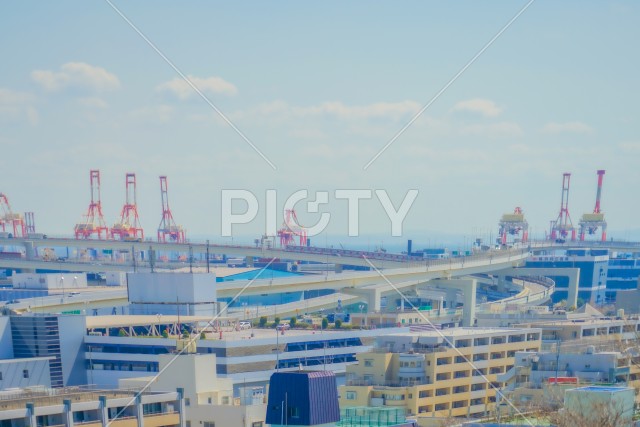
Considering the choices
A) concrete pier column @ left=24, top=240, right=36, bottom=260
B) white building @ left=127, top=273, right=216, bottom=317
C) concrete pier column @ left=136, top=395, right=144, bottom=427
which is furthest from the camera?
concrete pier column @ left=24, top=240, right=36, bottom=260

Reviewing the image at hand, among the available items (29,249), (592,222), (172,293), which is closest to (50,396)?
(172,293)

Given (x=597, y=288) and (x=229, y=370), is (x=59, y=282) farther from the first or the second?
(x=597, y=288)

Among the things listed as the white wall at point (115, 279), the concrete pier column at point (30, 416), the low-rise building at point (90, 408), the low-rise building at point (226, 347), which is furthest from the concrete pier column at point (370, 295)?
the concrete pier column at point (30, 416)

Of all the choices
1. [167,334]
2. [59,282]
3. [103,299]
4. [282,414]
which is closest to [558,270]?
[59,282]

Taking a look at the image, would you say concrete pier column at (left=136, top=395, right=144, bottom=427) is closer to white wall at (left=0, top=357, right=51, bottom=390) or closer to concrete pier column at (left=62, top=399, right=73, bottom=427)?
concrete pier column at (left=62, top=399, right=73, bottom=427)

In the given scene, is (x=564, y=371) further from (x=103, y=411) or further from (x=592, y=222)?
(x=592, y=222)

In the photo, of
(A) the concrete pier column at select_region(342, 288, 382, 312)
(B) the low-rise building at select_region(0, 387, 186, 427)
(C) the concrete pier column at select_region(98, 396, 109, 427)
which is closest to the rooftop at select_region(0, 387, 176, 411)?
(B) the low-rise building at select_region(0, 387, 186, 427)
